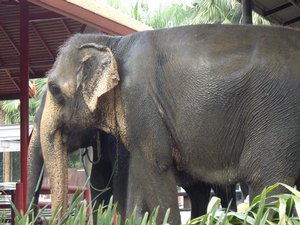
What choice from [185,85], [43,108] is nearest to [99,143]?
[43,108]

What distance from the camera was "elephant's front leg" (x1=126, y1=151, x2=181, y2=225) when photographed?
6465 mm

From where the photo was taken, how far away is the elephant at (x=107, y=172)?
7.00m

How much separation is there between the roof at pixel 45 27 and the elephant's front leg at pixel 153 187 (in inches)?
86.2

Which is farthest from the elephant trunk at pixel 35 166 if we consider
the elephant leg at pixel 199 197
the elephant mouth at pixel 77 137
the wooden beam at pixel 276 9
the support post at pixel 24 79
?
the wooden beam at pixel 276 9

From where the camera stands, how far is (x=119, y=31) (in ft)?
28.0

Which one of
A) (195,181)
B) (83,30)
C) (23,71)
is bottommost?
(195,181)

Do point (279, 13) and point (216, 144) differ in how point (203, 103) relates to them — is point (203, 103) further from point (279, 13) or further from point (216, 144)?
point (279, 13)

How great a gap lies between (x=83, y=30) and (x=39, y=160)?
4376 millimetres

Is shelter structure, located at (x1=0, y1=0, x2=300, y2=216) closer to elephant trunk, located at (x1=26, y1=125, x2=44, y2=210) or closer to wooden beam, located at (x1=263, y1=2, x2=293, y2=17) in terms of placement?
wooden beam, located at (x1=263, y1=2, x2=293, y2=17)

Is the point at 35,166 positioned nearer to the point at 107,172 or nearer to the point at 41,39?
the point at 107,172

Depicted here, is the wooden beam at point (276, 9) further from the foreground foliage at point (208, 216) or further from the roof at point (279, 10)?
the foreground foliage at point (208, 216)

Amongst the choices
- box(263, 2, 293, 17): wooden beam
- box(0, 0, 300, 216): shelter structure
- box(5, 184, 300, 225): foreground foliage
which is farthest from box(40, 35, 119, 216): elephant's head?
box(263, 2, 293, 17): wooden beam

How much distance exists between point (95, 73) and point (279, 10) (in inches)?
138

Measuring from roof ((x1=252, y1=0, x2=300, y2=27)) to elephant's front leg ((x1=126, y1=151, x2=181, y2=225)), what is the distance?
3134 mm
